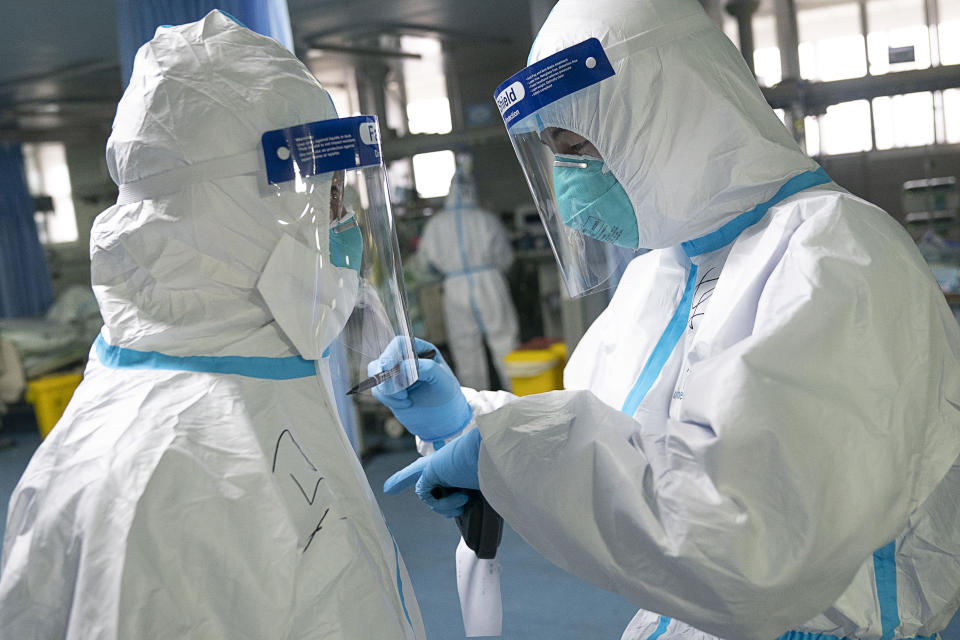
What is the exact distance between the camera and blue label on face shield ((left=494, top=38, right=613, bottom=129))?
45.0 inches

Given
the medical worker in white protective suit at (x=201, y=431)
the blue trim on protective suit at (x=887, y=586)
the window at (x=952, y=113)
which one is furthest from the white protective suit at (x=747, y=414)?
the window at (x=952, y=113)

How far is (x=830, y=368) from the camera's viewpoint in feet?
2.76

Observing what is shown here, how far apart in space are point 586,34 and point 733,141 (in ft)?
0.91

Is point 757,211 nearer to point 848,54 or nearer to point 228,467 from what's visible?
point 228,467

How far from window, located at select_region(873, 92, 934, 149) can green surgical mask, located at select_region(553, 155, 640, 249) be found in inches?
157

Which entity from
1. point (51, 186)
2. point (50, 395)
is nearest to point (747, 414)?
point (50, 395)

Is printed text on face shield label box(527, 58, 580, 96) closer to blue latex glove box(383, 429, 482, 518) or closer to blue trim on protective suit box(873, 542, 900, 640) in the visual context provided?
blue latex glove box(383, 429, 482, 518)

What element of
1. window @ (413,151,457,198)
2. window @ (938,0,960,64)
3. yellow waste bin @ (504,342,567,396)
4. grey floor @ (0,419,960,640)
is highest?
window @ (938,0,960,64)

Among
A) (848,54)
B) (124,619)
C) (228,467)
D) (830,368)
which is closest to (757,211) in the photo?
(830,368)

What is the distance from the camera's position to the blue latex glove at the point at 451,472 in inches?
43.5

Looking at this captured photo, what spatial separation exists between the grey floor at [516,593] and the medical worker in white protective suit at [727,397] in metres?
1.42

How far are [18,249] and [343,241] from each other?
6.08 metres

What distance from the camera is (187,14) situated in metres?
1.81

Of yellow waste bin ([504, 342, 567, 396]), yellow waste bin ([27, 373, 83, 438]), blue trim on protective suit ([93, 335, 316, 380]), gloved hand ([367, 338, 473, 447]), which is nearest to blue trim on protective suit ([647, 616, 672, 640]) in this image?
gloved hand ([367, 338, 473, 447])
